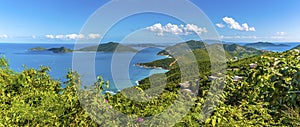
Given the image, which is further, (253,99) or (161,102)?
(161,102)

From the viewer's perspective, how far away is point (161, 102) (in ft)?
7.42

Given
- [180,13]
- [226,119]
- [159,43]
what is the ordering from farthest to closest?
[159,43], [180,13], [226,119]

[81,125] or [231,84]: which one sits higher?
[231,84]

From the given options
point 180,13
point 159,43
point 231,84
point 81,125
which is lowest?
point 81,125

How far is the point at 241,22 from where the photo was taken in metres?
40.7

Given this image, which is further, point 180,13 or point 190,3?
point 180,13

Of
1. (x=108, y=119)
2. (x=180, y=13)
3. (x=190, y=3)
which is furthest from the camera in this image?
(x=180, y=13)

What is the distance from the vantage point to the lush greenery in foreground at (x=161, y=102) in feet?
5.65

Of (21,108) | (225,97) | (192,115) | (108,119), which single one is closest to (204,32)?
(225,97)

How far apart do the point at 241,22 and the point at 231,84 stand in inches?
1637

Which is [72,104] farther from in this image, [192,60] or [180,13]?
[192,60]

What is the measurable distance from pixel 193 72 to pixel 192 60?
499mm

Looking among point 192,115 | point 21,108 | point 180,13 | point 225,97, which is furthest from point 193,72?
point 21,108

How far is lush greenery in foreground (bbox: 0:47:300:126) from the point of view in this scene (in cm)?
172
